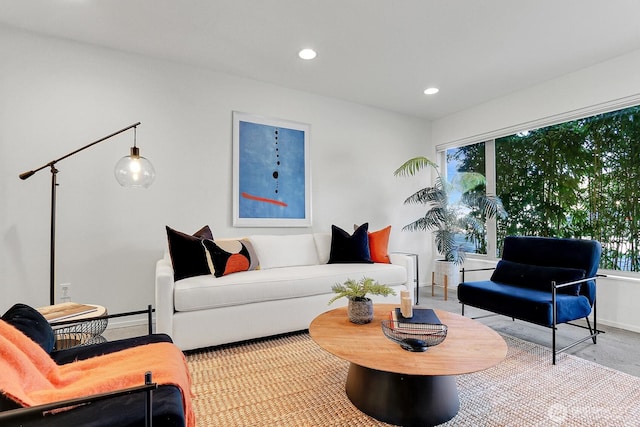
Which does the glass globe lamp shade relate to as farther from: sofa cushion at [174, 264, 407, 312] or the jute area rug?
the jute area rug

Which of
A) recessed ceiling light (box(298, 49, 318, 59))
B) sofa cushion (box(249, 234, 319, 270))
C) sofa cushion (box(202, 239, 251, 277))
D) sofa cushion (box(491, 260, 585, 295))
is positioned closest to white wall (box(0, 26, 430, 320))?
sofa cushion (box(249, 234, 319, 270))

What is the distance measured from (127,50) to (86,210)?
154 centimetres

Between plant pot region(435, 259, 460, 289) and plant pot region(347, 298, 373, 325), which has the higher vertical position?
plant pot region(347, 298, 373, 325)

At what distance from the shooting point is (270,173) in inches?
148

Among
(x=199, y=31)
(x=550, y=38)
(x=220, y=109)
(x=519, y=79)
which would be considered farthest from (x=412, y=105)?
(x=199, y=31)

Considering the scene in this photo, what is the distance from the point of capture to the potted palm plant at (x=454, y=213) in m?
4.16

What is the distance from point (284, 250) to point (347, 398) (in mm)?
1830

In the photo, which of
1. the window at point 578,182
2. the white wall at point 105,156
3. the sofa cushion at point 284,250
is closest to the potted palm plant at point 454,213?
the window at point 578,182

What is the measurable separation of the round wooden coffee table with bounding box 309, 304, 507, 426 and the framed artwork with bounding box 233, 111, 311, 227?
2.16 metres

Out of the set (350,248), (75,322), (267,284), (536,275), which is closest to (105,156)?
(75,322)

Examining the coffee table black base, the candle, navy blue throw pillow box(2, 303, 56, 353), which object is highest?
navy blue throw pillow box(2, 303, 56, 353)

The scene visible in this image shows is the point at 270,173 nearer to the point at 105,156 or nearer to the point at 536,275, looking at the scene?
the point at 105,156

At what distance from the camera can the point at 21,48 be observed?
2717 millimetres

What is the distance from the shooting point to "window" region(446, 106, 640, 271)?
3168 mm
